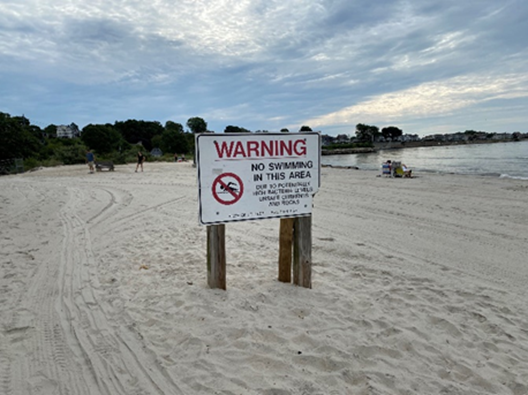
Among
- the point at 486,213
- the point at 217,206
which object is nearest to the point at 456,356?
the point at 217,206

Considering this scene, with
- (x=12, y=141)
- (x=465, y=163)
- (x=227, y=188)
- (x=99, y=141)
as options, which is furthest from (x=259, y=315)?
(x=99, y=141)

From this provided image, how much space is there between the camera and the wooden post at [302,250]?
412 centimetres

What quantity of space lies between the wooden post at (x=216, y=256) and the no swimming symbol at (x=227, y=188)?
325 millimetres

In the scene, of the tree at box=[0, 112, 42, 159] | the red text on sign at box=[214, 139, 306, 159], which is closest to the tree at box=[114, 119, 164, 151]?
the tree at box=[0, 112, 42, 159]

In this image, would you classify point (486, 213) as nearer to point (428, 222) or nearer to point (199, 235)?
point (428, 222)

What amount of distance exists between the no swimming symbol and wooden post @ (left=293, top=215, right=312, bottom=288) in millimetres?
783

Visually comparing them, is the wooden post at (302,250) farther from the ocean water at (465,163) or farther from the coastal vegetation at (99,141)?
the ocean water at (465,163)

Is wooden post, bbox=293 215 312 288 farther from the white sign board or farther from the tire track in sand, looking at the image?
the tire track in sand

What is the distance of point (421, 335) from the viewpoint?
3381mm

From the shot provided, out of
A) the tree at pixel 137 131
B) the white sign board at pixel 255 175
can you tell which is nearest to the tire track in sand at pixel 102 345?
the white sign board at pixel 255 175

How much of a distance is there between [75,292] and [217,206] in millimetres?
2045

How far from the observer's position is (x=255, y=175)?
12.8 ft

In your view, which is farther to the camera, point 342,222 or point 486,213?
point 486,213

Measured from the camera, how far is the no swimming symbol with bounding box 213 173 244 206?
12.3 feet
